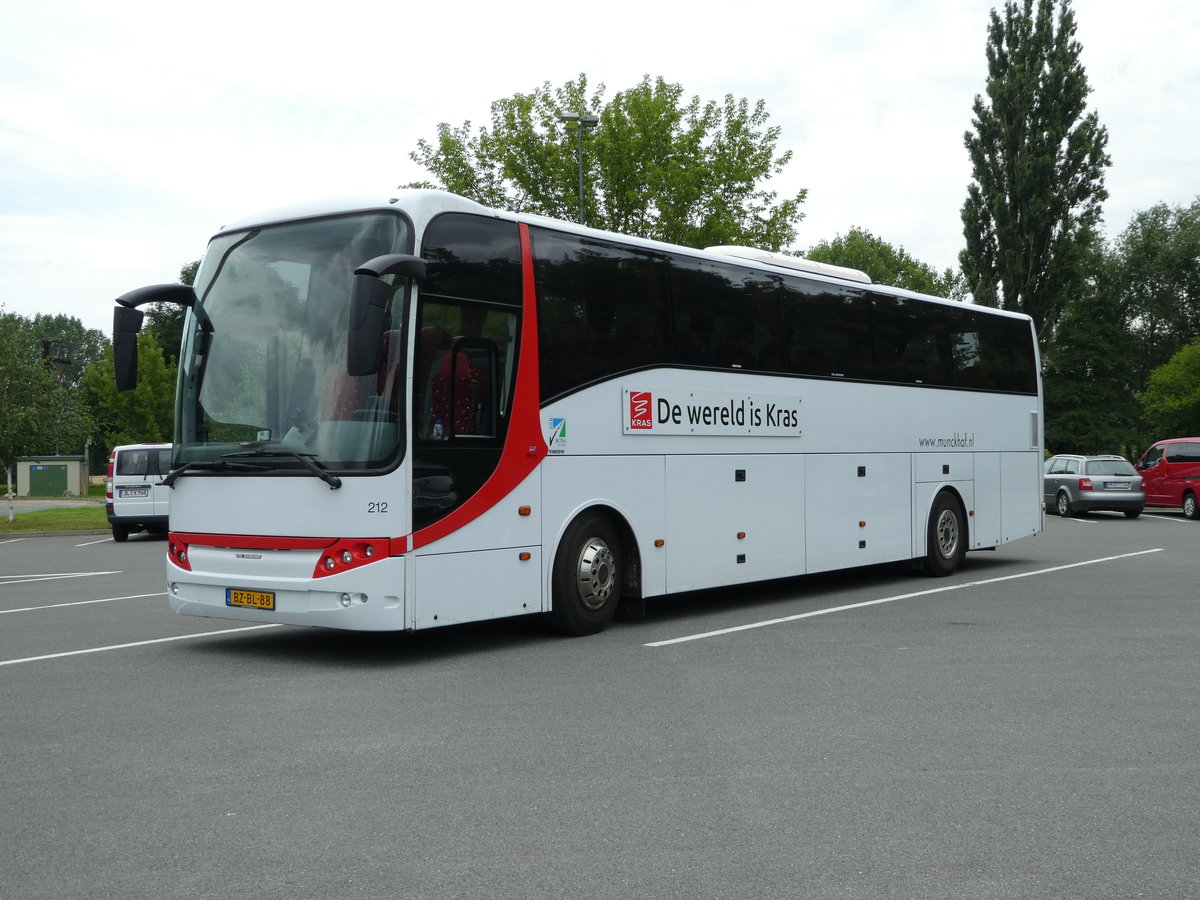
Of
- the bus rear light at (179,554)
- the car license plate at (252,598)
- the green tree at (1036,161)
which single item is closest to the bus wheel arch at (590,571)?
the car license plate at (252,598)

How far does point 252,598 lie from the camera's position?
9.27 metres

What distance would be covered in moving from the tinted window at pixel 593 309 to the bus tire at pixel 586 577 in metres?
1.21

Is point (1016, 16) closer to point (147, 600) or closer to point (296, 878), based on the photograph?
point (147, 600)

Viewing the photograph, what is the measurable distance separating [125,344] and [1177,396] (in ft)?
135

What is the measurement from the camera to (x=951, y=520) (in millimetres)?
16141

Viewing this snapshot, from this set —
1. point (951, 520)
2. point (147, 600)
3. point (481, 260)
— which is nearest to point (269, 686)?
point (481, 260)

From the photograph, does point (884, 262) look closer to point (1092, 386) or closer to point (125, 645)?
point (1092, 386)

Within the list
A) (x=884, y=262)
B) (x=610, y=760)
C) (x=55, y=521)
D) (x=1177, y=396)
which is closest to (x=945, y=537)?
(x=610, y=760)

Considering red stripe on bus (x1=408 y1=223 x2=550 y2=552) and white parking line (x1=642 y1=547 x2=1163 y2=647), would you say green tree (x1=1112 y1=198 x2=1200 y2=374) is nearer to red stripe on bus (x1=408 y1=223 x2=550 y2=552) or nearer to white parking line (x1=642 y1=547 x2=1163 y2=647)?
white parking line (x1=642 y1=547 x2=1163 y2=647)

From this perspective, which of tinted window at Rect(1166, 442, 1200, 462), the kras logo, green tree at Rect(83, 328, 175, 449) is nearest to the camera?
the kras logo

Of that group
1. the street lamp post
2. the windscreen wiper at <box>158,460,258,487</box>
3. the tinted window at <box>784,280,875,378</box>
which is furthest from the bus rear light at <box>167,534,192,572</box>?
the street lamp post

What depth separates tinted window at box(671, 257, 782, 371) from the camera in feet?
38.4

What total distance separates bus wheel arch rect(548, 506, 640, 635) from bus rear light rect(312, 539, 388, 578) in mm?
1784

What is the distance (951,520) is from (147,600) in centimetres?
968
